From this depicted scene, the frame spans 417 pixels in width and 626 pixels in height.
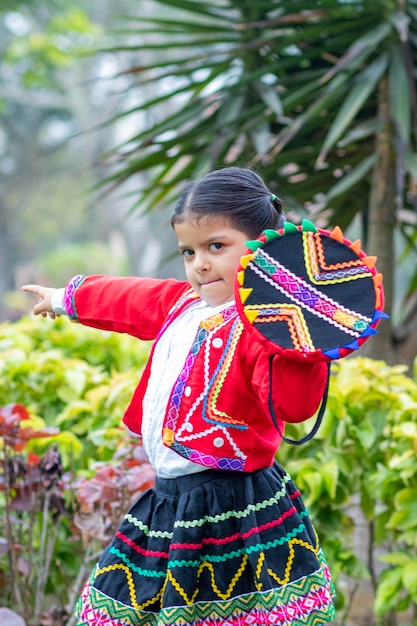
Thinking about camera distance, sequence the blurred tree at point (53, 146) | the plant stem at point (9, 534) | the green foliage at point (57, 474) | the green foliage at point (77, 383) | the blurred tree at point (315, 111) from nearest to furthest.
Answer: the green foliage at point (57, 474) → the plant stem at point (9, 534) → the green foliage at point (77, 383) → the blurred tree at point (315, 111) → the blurred tree at point (53, 146)

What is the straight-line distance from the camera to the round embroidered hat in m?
1.39

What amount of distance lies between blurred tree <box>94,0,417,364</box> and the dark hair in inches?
69.5

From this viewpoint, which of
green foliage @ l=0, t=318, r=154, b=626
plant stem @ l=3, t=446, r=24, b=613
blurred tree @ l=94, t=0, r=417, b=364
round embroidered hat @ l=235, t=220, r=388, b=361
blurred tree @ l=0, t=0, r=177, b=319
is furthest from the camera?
blurred tree @ l=0, t=0, r=177, b=319

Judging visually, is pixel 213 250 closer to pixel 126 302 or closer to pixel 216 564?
pixel 126 302

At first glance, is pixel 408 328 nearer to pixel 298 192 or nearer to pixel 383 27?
pixel 298 192

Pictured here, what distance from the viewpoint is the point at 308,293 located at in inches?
57.6

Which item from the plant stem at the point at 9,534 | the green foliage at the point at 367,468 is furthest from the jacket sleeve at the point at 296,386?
the plant stem at the point at 9,534

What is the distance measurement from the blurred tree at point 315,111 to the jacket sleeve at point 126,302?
66.8 inches

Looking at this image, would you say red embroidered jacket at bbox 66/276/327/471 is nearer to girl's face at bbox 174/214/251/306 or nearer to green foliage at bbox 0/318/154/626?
girl's face at bbox 174/214/251/306

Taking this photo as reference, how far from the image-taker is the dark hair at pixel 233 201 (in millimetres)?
1621

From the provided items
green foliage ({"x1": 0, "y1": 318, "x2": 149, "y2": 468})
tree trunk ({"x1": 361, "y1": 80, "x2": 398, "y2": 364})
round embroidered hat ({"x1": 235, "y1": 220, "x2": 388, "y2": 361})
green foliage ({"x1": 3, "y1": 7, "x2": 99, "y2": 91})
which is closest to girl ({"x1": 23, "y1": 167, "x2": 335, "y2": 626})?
round embroidered hat ({"x1": 235, "y1": 220, "x2": 388, "y2": 361})

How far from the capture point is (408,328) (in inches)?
156

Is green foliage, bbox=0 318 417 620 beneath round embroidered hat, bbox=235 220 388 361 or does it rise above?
beneath

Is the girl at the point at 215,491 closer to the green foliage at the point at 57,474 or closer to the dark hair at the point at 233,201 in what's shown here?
the dark hair at the point at 233,201
